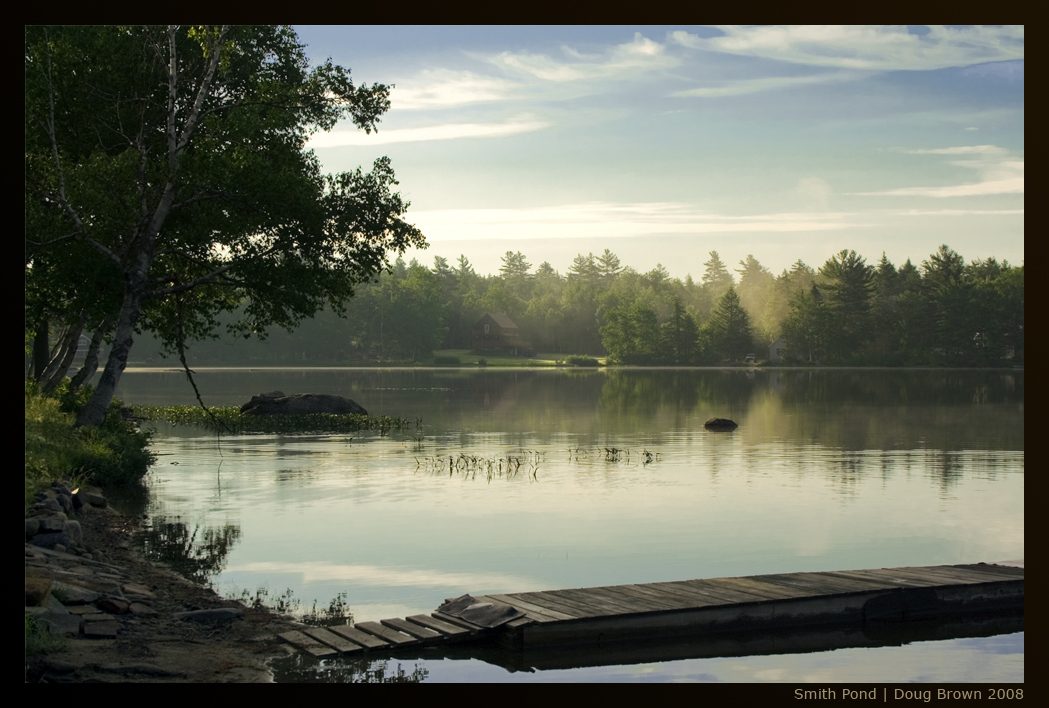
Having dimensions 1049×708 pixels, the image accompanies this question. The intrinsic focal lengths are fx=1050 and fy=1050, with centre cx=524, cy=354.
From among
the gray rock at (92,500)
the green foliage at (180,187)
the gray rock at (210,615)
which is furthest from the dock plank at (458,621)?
the green foliage at (180,187)

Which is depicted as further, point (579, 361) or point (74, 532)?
point (579, 361)

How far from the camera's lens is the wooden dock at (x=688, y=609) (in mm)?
11812

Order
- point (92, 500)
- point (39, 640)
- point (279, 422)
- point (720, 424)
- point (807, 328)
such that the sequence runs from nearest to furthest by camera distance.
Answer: point (39, 640)
point (92, 500)
point (720, 424)
point (279, 422)
point (807, 328)

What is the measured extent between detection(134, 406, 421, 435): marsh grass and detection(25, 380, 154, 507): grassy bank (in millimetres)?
10819

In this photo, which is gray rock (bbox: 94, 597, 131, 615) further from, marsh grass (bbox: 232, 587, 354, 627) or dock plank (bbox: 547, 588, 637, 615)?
dock plank (bbox: 547, 588, 637, 615)

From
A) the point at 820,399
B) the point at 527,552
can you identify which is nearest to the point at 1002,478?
the point at 527,552

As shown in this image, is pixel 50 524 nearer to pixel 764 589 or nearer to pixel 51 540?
pixel 51 540

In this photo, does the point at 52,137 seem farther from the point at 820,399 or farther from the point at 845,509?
the point at 820,399

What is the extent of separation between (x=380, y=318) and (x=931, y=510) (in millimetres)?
115585

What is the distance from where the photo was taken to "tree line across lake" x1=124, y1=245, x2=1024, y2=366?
10600cm

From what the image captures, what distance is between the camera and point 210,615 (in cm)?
1253

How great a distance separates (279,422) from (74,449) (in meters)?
18.1

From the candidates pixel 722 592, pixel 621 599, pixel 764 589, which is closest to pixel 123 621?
pixel 621 599
